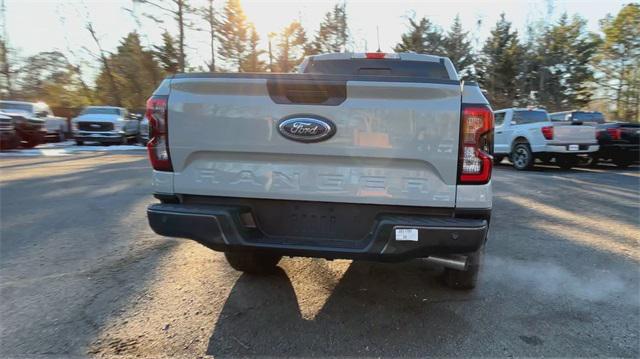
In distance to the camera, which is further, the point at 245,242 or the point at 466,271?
the point at 466,271

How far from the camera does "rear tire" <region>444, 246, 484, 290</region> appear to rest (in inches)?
139

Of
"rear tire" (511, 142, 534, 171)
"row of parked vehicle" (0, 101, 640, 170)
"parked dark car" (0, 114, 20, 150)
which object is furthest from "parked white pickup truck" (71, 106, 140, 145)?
"rear tire" (511, 142, 534, 171)

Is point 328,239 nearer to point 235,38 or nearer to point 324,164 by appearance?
point 324,164

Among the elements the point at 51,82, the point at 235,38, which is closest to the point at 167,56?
the point at 235,38

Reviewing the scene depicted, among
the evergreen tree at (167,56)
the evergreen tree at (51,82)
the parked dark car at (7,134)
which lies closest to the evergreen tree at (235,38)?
the evergreen tree at (167,56)

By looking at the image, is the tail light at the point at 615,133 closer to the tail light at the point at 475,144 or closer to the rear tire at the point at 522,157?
the rear tire at the point at 522,157

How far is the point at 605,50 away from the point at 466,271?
156ft

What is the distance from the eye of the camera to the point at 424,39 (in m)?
44.6

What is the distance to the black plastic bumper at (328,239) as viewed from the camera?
2.73 m

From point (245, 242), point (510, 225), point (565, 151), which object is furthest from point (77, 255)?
point (565, 151)

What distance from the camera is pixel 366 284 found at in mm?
3980

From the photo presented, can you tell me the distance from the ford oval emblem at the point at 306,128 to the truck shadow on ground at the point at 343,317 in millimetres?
1294

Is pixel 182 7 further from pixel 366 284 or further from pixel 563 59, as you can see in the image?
pixel 563 59

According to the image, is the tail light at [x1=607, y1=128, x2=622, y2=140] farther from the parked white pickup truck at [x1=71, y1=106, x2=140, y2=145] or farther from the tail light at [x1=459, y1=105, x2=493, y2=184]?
the parked white pickup truck at [x1=71, y1=106, x2=140, y2=145]
